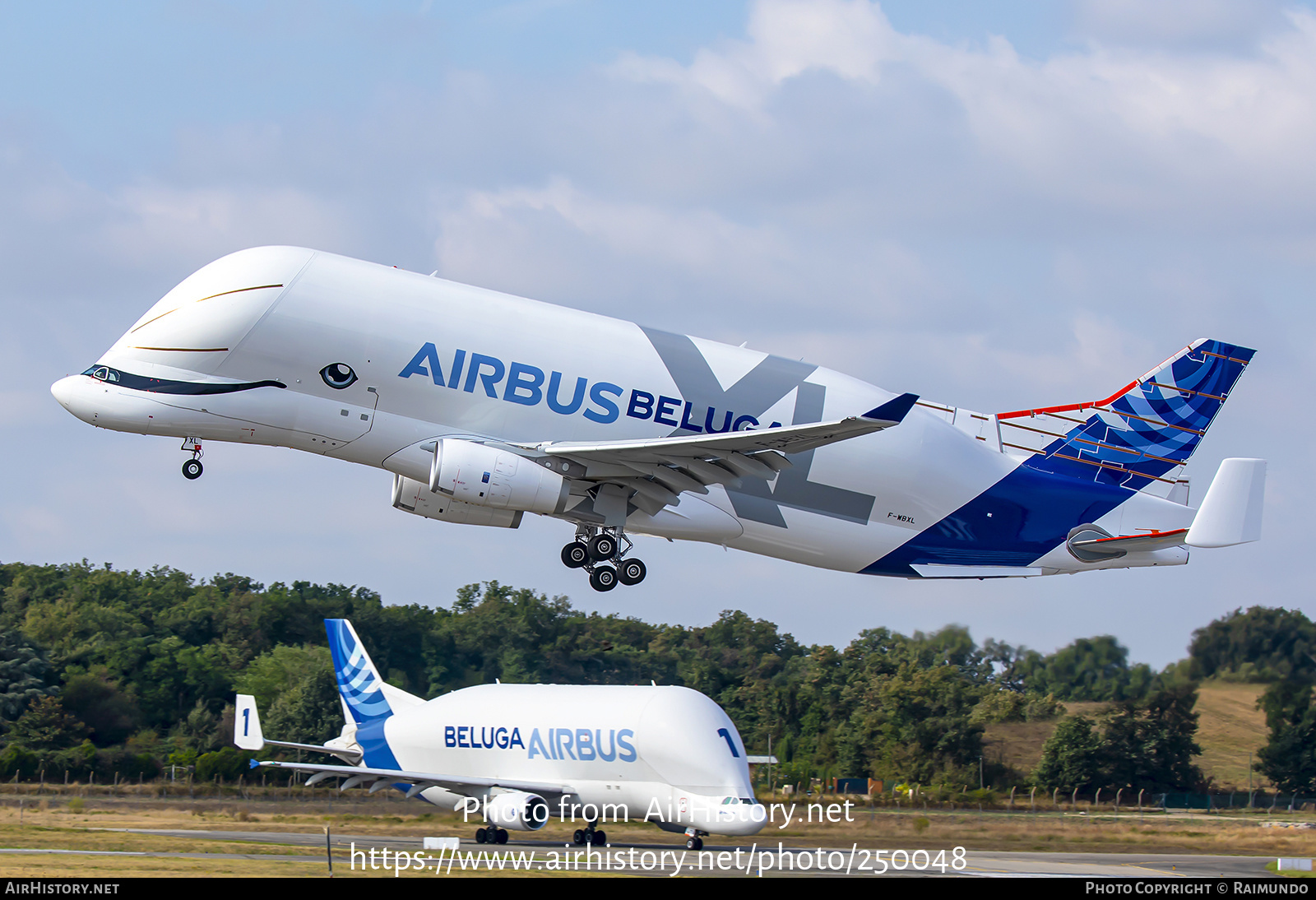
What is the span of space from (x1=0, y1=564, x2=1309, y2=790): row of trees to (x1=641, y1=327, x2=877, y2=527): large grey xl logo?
2248 cm

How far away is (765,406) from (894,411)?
596 centimetres

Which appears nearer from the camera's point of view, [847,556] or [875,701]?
[847,556]

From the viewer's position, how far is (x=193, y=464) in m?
30.5

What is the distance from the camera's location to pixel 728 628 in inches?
3105

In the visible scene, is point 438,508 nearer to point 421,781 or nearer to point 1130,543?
point 1130,543

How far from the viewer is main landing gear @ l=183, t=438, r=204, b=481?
3028cm

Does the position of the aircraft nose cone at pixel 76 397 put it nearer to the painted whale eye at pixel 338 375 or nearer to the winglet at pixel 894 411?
the painted whale eye at pixel 338 375

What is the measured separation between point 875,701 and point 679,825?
18831 mm

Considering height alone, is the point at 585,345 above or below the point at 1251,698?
above

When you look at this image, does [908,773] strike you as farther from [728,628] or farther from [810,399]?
[810,399]

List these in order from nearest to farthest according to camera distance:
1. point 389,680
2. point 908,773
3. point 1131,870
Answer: point 1131,870, point 908,773, point 389,680

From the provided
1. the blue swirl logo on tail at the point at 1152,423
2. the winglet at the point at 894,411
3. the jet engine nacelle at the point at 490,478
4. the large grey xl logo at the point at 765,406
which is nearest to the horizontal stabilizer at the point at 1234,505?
the blue swirl logo on tail at the point at 1152,423

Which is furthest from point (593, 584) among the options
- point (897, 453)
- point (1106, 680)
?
point (1106, 680)

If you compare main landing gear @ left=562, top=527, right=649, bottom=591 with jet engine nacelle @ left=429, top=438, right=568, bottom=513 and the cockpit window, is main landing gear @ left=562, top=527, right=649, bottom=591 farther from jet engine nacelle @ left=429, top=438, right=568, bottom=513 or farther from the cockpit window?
the cockpit window
